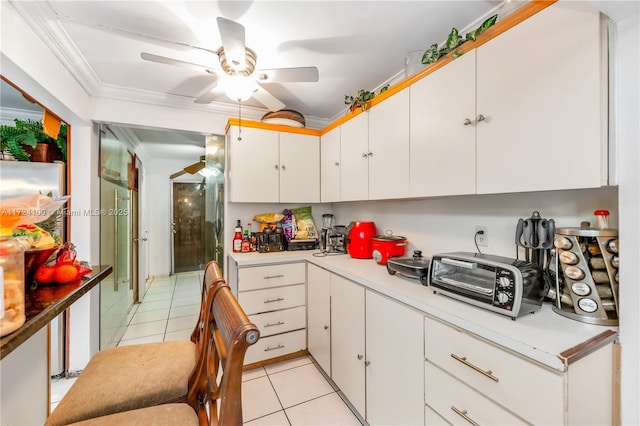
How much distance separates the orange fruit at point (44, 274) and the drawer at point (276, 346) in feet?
4.97

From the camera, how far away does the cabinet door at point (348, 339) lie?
1.64 m

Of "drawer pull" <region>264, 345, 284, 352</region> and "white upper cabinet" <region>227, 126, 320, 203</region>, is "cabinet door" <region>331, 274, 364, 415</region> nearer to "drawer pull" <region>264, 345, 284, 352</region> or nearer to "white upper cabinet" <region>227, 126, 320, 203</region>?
"drawer pull" <region>264, 345, 284, 352</region>

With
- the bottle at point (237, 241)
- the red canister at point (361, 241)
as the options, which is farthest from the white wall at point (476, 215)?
the bottle at point (237, 241)

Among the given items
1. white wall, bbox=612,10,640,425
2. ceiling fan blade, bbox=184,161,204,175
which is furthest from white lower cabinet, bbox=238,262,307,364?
ceiling fan blade, bbox=184,161,204,175

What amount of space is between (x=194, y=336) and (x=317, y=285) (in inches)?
38.0

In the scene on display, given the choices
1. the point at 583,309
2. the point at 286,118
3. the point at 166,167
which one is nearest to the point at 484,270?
the point at 583,309

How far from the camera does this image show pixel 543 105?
1.03m

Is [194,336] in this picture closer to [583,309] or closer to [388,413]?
[388,413]

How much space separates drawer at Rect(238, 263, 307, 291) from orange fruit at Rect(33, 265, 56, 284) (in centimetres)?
121

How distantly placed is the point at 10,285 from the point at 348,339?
63.5 inches

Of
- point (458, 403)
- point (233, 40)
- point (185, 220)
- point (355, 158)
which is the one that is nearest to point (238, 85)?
point (233, 40)

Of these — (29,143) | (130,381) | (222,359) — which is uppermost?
(29,143)

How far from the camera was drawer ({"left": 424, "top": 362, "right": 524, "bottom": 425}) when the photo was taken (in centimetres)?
90

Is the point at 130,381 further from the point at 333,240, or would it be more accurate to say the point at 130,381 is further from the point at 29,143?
the point at 29,143
